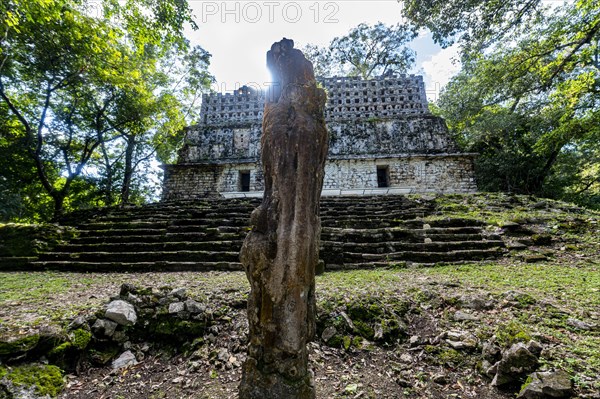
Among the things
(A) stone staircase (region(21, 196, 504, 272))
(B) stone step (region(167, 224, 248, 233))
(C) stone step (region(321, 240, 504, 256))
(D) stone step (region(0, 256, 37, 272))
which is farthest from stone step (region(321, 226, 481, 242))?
(D) stone step (region(0, 256, 37, 272))

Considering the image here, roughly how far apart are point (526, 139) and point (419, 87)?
222 inches

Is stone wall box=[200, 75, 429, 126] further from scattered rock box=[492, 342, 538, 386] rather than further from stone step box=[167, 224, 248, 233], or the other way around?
scattered rock box=[492, 342, 538, 386]

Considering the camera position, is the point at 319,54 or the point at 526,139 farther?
the point at 319,54

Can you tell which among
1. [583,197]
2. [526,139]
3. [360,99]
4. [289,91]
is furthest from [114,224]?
[583,197]

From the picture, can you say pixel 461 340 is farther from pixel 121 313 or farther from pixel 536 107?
pixel 536 107

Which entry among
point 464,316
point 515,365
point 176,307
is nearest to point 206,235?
point 176,307

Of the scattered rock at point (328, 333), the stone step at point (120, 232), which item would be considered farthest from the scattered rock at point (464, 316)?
the stone step at point (120, 232)

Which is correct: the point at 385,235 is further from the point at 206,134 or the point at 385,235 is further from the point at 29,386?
the point at 206,134

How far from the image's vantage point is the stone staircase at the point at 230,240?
19.5ft

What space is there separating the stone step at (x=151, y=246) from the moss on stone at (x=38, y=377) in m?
4.34

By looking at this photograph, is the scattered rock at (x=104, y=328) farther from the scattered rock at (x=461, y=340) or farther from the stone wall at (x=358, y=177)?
the stone wall at (x=358, y=177)

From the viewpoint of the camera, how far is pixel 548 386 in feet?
5.91

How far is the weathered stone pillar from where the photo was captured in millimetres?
1808

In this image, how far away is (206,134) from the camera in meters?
14.9
